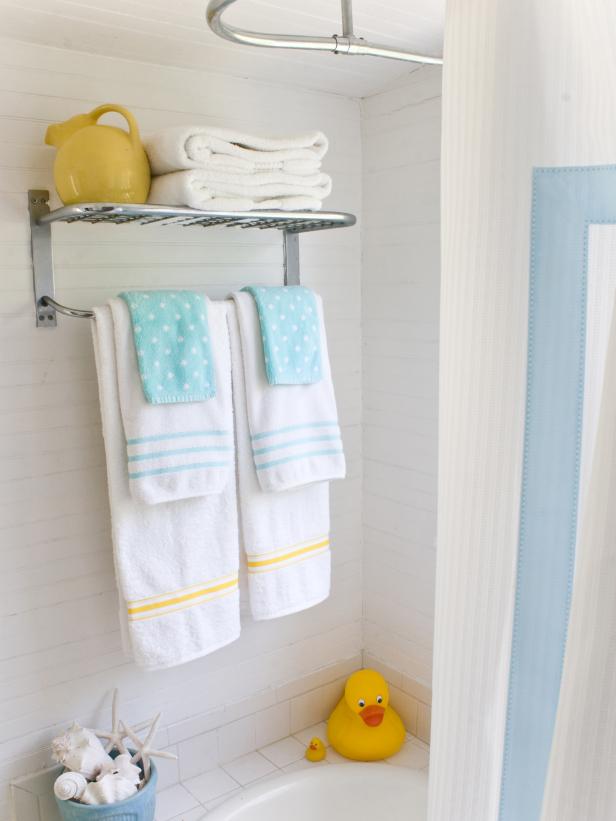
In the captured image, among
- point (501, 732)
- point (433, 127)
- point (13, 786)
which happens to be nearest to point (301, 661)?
point (13, 786)

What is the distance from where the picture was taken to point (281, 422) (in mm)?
1547

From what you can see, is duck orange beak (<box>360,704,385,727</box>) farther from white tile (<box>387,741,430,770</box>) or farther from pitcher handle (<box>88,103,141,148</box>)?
pitcher handle (<box>88,103,141,148</box>)

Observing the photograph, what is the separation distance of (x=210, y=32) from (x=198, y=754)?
1516 millimetres

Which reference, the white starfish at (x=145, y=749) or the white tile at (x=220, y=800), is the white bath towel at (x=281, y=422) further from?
the white tile at (x=220, y=800)

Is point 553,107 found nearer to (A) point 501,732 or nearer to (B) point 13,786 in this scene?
(A) point 501,732

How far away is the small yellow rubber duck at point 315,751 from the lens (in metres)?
1.82

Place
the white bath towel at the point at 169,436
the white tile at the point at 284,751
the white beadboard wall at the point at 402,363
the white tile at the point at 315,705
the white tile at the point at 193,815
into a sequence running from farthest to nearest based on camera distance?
1. the white tile at the point at 315,705
2. the white tile at the point at 284,751
3. the white beadboard wall at the point at 402,363
4. the white tile at the point at 193,815
5. the white bath towel at the point at 169,436

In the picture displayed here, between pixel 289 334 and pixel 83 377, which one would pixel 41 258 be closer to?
pixel 83 377

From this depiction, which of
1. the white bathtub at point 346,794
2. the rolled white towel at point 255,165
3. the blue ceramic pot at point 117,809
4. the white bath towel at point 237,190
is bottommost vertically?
the white bathtub at point 346,794

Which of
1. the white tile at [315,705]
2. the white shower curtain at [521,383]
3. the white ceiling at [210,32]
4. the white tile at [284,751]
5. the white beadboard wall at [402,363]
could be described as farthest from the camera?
the white tile at [315,705]

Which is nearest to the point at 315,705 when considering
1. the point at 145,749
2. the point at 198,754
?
the point at 198,754

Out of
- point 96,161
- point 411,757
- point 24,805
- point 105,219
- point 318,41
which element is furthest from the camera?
point 411,757

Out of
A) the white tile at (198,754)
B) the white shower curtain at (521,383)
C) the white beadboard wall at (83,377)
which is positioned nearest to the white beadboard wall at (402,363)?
the white beadboard wall at (83,377)

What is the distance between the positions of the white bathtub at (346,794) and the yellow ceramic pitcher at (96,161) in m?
1.28
